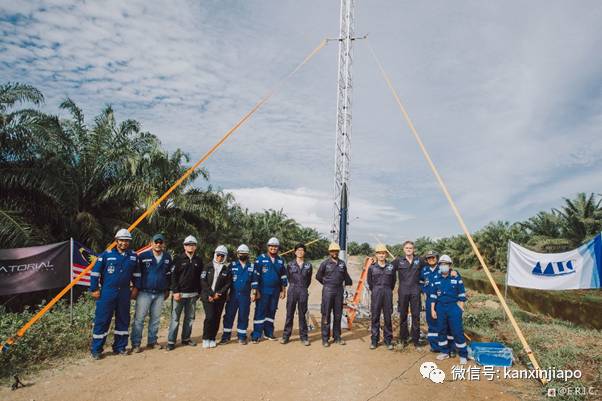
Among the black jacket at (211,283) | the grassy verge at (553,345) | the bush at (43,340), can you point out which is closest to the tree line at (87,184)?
the bush at (43,340)

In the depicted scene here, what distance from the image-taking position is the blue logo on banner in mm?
8781

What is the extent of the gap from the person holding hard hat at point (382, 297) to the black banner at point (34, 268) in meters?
6.41

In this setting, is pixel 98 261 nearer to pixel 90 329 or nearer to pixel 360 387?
pixel 90 329

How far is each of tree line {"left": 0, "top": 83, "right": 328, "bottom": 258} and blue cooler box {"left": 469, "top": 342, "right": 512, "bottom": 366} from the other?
985 centimetres

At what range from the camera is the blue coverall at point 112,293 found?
5949 mm

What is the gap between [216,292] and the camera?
22.2 ft

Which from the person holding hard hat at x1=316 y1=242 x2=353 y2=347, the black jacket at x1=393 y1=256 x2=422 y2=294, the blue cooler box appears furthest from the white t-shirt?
the blue cooler box

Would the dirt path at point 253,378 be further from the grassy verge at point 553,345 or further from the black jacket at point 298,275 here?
the black jacket at point 298,275

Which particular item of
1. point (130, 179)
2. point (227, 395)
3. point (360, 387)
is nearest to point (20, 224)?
point (130, 179)

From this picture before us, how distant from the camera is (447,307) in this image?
21.2 ft

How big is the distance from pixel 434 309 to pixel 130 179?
35.8 feet

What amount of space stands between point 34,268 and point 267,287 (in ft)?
15.0

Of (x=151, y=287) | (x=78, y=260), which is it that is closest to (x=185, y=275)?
(x=151, y=287)

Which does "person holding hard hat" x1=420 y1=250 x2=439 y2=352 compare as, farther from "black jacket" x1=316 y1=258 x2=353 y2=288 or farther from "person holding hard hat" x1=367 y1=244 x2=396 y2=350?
"black jacket" x1=316 y1=258 x2=353 y2=288
